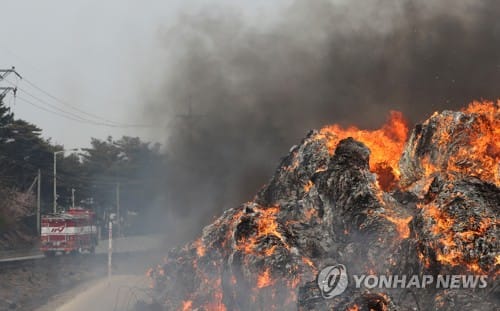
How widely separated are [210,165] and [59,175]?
35.4 metres

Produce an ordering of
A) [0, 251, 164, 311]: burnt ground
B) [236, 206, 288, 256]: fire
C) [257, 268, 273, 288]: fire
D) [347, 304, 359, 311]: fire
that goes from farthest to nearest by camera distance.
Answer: [0, 251, 164, 311]: burnt ground
[236, 206, 288, 256]: fire
[257, 268, 273, 288]: fire
[347, 304, 359, 311]: fire

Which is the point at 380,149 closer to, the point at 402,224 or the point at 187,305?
the point at 402,224

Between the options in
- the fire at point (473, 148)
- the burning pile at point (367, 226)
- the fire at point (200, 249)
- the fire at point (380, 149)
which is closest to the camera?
the burning pile at point (367, 226)

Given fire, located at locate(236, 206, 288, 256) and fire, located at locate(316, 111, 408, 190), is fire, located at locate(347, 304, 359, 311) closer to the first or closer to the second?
fire, located at locate(236, 206, 288, 256)

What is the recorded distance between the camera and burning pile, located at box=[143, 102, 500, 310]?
16.5 meters

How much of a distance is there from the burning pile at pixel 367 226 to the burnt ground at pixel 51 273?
9.27 metres

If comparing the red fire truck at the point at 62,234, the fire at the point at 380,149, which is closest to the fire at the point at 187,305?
the fire at the point at 380,149

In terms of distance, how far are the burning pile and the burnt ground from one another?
927cm

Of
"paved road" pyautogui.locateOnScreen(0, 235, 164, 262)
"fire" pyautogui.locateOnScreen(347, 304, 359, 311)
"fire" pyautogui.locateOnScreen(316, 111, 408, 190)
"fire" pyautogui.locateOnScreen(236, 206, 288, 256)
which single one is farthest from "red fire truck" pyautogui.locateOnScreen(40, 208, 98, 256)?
"fire" pyautogui.locateOnScreen(347, 304, 359, 311)

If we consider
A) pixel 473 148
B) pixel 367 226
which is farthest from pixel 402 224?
pixel 473 148

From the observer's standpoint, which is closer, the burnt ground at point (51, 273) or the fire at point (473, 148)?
the fire at point (473, 148)

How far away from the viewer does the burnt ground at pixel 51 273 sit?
31.8 meters

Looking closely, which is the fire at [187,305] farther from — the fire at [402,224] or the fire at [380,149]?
the fire at [380,149]

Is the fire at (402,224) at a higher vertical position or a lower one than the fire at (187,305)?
higher
